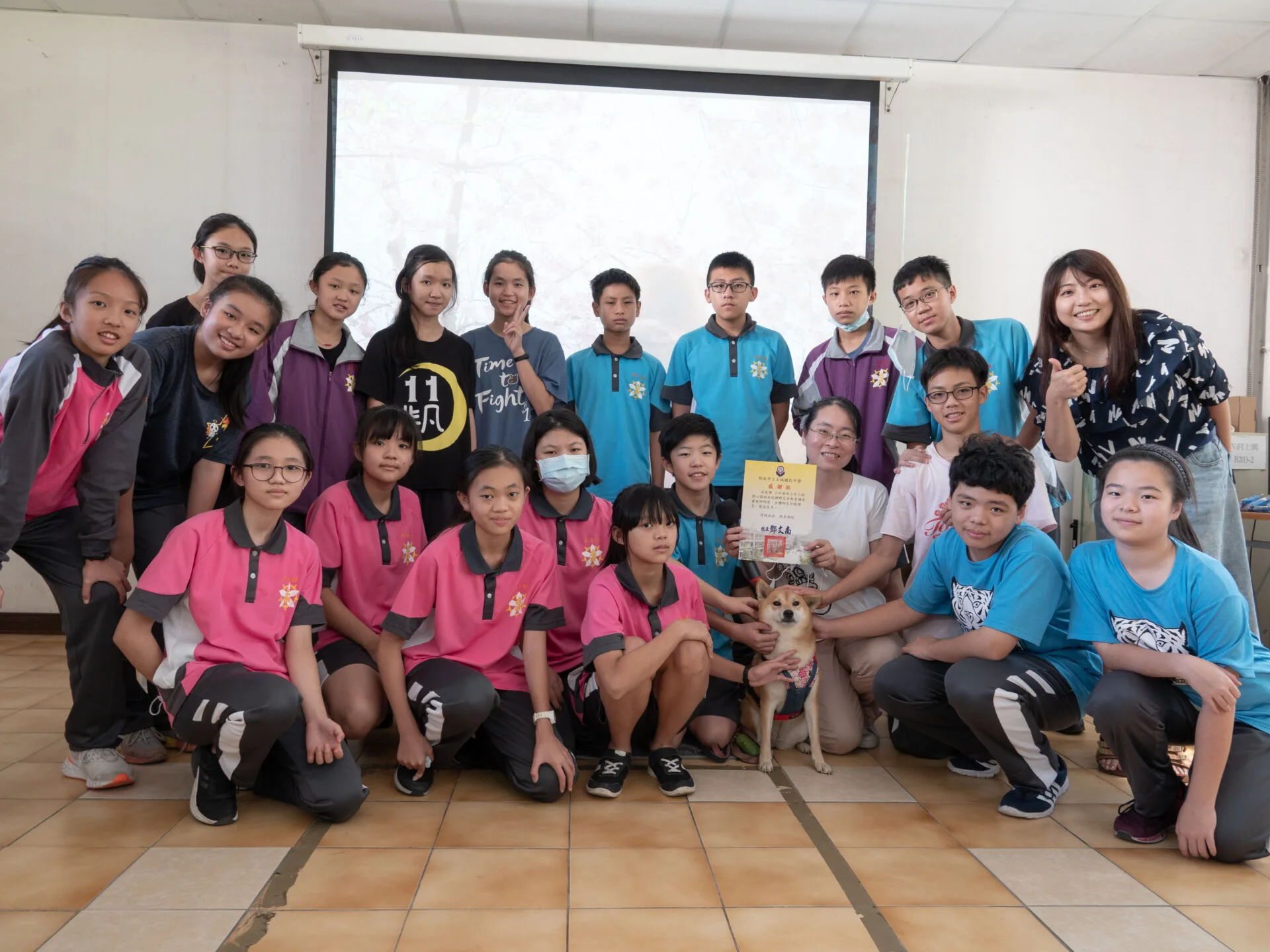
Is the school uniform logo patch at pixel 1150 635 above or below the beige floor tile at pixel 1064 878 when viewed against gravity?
above

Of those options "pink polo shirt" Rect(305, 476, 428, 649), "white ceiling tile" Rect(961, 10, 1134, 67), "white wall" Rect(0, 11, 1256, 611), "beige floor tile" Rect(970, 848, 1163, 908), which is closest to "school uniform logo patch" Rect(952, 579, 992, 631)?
"beige floor tile" Rect(970, 848, 1163, 908)

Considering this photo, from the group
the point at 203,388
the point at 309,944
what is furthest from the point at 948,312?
the point at 309,944

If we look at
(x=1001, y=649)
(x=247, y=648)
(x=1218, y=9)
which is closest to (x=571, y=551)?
(x=247, y=648)

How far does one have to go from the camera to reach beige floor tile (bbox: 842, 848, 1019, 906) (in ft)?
6.42

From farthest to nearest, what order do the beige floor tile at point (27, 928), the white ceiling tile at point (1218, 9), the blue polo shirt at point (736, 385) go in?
the white ceiling tile at point (1218, 9) → the blue polo shirt at point (736, 385) → the beige floor tile at point (27, 928)

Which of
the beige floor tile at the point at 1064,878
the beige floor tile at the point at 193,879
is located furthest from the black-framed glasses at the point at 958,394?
the beige floor tile at the point at 193,879

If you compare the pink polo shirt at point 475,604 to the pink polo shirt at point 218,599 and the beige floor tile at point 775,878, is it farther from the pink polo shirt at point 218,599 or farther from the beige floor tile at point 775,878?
the beige floor tile at point 775,878

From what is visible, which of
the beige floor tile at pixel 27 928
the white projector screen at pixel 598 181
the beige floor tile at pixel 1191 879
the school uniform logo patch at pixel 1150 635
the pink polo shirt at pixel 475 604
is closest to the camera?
the beige floor tile at pixel 27 928

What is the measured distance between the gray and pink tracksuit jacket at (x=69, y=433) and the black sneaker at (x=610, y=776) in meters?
1.58

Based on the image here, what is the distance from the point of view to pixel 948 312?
3.34m

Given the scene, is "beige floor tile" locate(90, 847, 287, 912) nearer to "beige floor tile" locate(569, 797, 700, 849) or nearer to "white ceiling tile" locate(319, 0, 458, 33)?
"beige floor tile" locate(569, 797, 700, 849)

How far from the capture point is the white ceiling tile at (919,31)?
4559 millimetres

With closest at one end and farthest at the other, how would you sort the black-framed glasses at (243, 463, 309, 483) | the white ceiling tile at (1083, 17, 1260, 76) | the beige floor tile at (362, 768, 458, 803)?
the black-framed glasses at (243, 463, 309, 483)
the beige floor tile at (362, 768, 458, 803)
the white ceiling tile at (1083, 17, 1260, 76)

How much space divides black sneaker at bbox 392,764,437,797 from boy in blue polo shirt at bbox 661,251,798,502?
5.35 feet
